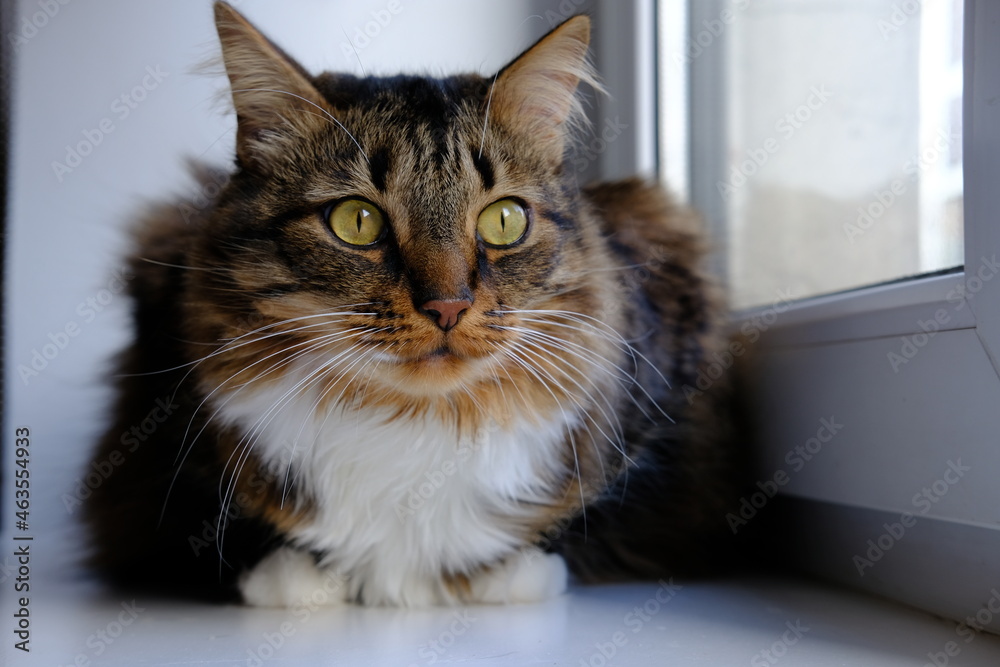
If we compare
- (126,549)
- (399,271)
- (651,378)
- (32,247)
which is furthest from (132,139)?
(651,378)

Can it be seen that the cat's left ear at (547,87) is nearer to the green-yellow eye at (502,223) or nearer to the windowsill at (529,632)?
the green-yellow eye at (502,223)

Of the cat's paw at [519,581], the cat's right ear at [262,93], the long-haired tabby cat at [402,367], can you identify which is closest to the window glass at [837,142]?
the long-haired tabby cat at [402,367]

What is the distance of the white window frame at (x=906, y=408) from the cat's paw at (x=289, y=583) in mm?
771

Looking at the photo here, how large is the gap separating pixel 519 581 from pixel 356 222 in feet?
1.84

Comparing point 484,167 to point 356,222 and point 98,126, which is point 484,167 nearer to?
point 356,222

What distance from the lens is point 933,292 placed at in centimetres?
100

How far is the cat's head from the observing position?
3.30 ft

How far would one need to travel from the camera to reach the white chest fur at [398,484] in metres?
1.12

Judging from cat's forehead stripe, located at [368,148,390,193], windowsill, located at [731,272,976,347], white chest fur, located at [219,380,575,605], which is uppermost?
cat's forehead stripe, located at [368,148,390,193]

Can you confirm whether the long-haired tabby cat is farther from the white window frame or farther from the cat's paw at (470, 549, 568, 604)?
the white window frame

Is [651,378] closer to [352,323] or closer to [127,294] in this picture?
[352,323]

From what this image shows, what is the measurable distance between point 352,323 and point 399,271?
0.29 ft

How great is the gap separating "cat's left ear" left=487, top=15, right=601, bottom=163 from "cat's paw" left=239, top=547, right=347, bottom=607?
709 millimetres

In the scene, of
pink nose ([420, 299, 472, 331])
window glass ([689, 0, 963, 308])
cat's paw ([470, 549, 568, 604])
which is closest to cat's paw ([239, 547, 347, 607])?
cat's paw ([470, 549, 568, 604])
